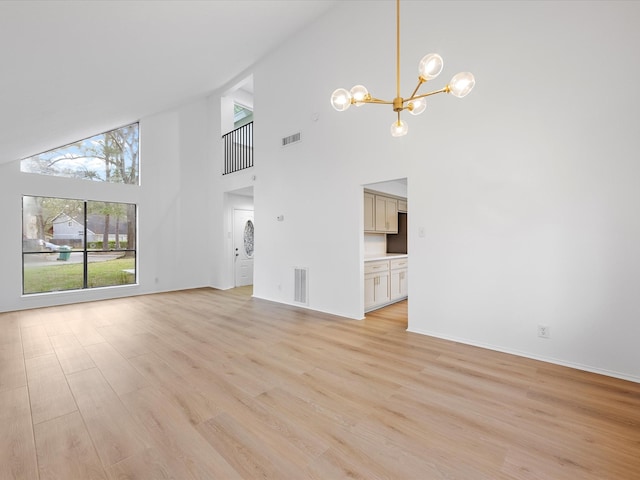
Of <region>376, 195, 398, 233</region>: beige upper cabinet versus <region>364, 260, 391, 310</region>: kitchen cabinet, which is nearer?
<region>364, 260, 391, 310</region>: kitchen cabinet

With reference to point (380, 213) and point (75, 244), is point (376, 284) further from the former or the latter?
point (75, 244)

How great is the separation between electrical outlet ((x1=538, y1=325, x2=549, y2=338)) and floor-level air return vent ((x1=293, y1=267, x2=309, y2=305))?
339cm

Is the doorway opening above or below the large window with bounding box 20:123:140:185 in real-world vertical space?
below

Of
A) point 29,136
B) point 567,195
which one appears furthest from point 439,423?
point 29,136

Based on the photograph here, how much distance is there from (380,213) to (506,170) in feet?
8.61

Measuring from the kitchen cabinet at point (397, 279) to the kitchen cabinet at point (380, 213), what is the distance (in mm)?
709

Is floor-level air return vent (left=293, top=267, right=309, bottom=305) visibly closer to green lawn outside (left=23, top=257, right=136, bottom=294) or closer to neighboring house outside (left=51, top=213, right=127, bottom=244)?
green lawn outside (left=23, top=257, right=136, bottom=294)

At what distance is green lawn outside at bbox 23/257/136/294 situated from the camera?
5.39m

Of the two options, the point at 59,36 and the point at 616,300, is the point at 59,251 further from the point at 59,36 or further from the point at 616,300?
the point at 616,300

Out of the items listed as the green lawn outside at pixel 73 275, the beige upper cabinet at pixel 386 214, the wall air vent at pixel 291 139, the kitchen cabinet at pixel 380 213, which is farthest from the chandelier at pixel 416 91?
the green lawn outside at pixel 73 275

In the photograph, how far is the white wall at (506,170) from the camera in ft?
8.83

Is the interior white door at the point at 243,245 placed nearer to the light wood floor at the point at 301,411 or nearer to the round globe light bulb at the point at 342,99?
the light wood floor at the point at 301,411

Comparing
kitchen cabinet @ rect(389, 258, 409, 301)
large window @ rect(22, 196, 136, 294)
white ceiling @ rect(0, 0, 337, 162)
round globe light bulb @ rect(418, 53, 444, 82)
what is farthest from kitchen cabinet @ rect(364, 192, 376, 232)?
large window @ rect(22, 196, 136, 294)

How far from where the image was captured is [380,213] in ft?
18.7
